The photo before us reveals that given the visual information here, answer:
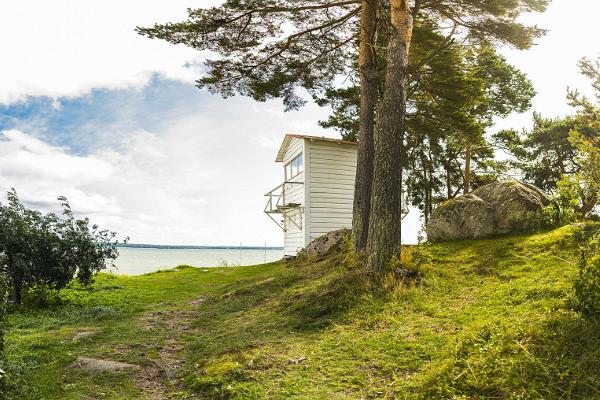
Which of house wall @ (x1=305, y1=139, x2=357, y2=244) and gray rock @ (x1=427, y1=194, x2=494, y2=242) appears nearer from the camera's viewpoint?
gray rock @ (x1=427, y1=194, x2=494, y2=242)

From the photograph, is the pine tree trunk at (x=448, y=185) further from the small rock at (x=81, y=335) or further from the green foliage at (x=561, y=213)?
the small rock at (x=81, y=335)

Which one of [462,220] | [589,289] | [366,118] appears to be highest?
[366,118]

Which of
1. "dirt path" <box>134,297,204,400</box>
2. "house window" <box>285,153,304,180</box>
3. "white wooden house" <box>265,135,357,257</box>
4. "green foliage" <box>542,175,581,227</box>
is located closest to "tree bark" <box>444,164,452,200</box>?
"white wooden house" <box>265,135,357,257</box>

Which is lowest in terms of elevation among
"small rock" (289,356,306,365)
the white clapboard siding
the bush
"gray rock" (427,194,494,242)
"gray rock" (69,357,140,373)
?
"gray rock" (69,357,140,373)

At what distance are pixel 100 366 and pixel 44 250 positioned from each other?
22.0 feet

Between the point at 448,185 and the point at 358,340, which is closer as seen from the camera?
the point at 358,340

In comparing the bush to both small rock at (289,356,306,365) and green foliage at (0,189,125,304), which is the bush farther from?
green foliage at (0,189,125,304)

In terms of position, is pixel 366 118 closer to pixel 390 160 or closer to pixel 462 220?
pixel 390 160

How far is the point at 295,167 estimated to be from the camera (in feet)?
75.3

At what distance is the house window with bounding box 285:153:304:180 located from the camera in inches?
863

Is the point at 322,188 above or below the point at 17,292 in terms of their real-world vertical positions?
above

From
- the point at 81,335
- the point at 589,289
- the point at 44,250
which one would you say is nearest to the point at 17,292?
the point at 44,250

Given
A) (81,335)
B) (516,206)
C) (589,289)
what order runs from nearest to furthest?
(589,289) → (81,335) → (516,206)

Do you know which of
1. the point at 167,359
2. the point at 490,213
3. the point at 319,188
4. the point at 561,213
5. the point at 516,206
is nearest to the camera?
the point at 167,359
